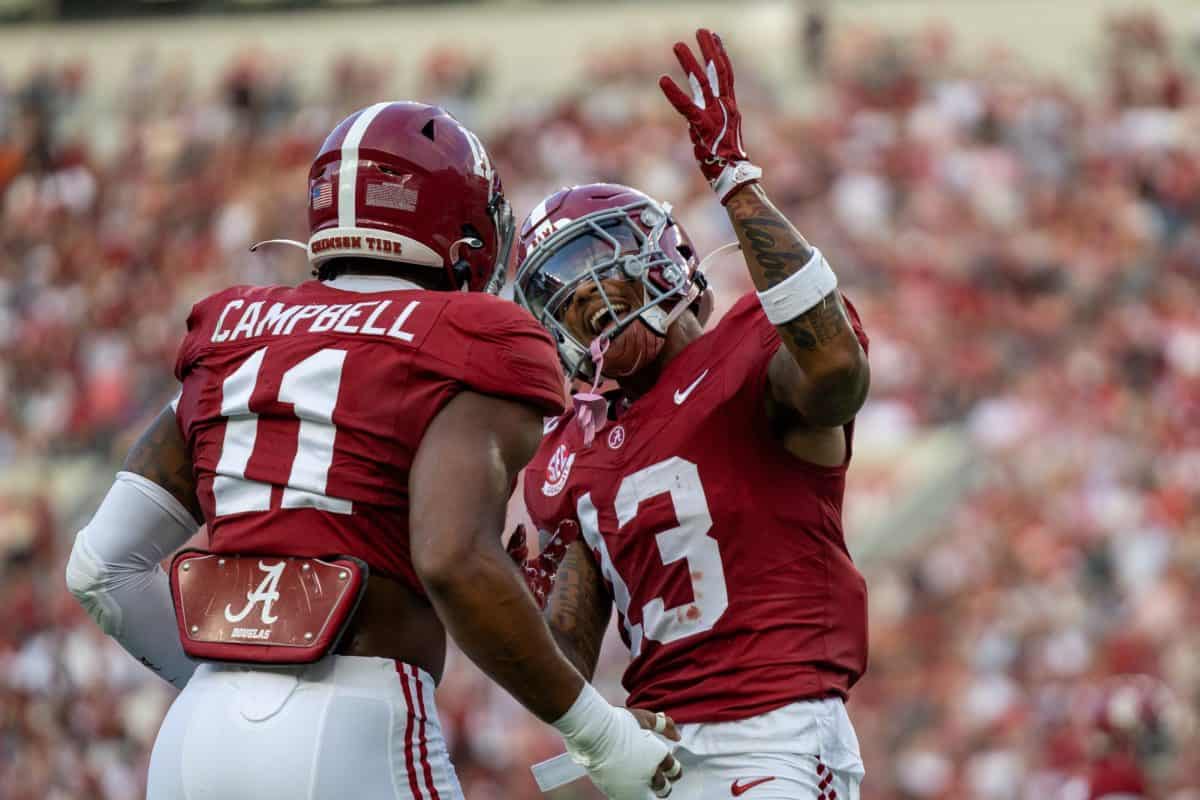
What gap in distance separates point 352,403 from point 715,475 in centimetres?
105

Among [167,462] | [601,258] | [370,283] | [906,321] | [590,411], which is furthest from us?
[906,321]

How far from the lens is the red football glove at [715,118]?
3678 mm

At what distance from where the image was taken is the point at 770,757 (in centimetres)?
373

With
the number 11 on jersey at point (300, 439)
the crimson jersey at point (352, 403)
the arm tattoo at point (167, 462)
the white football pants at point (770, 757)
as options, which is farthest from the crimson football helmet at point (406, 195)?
the white football pants at point (770, 757)

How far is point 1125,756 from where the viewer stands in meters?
7.40

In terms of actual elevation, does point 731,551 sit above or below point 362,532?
below

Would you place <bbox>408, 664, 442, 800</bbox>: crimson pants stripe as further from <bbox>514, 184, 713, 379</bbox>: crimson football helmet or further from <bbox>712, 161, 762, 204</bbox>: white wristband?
<bbox>712, 161, 762, 204</bbox>: white wristband

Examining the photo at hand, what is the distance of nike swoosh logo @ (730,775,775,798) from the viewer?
12.2 feet

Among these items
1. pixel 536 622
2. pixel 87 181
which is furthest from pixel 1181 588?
pixel 87 181

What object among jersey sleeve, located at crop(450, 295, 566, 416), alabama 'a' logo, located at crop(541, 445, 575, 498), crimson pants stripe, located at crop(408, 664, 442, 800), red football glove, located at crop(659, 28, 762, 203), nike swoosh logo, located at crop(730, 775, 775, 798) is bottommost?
nike swoosh logo, located at crop(730, 775, 775, 798)

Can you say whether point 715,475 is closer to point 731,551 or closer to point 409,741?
point 731,551

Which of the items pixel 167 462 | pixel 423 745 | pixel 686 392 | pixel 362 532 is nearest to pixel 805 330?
pixel 686 392

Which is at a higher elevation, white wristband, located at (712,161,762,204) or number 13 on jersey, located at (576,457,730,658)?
white wristband, located at (712,161,762,204)

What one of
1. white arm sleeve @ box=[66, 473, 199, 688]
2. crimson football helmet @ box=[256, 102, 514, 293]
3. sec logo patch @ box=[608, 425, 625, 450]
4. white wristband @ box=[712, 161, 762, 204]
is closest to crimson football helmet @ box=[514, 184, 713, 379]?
sec logo patch @ box=[608, 425, 625, 450]
